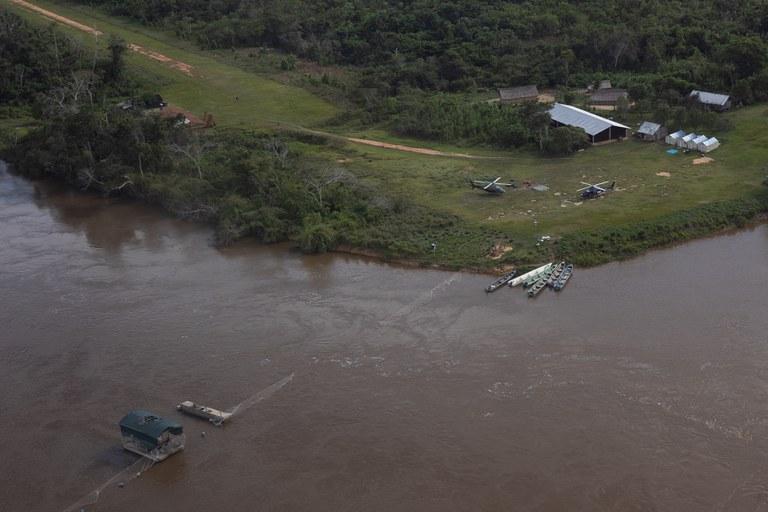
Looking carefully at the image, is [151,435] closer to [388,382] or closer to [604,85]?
[388,382]

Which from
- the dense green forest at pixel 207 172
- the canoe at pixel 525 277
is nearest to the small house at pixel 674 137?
the dense green forest at pixel 207 172

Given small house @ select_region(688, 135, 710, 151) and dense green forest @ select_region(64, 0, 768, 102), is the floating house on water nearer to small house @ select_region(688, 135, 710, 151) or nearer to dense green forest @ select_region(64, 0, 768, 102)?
small house @ select_region(688, 135, 710, 151)

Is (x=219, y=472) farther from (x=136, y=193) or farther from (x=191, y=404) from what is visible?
(x=136, y=193)

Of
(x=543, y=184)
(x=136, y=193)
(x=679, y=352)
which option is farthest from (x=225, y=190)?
(x=679, y=352)

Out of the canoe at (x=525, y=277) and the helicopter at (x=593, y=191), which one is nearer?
the canoe at (x=525, y=277)

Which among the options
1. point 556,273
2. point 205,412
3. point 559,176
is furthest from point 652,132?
point 205,412

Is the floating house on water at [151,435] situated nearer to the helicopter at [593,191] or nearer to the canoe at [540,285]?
the canoe at [540,285]
